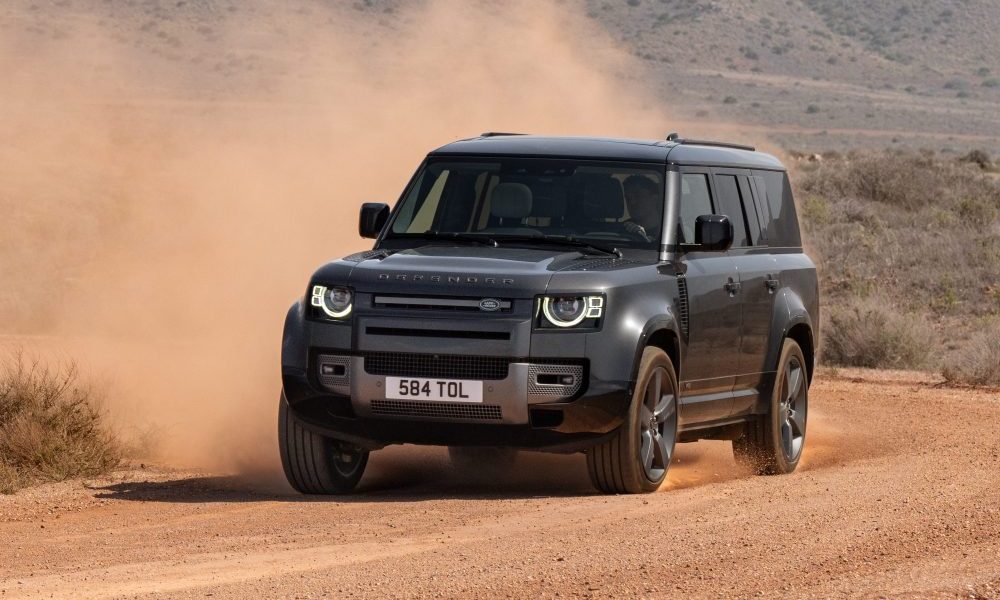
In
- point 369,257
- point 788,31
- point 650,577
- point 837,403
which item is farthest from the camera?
point 788,31

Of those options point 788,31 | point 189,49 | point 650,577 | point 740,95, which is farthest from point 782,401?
point 788,31

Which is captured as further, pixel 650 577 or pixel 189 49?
pixel 189 49

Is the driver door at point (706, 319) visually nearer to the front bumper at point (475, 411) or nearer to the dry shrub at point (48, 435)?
the front bumper at point (475, 411)

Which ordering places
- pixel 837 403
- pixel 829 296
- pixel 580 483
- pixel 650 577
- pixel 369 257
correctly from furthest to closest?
pixel 829 296 < pixel 837 403 < pixel 580 483 < pixel 369 257 < pixel 650 577

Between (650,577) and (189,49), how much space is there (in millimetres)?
60417

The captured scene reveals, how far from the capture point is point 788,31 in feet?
317

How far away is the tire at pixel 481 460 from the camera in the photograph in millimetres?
11234

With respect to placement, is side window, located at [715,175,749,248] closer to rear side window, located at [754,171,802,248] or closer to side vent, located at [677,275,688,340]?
rear side window, located at [754,171,802,248]

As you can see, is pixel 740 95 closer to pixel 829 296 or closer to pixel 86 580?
pixel 829 296

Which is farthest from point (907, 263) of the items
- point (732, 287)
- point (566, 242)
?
point (566, 242)

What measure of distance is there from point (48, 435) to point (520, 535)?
15.0 ft

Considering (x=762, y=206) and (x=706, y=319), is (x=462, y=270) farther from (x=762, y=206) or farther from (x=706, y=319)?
(x=762, y=206)

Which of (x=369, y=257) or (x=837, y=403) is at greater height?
(x=369, y=257)

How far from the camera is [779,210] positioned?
11.6 metres
